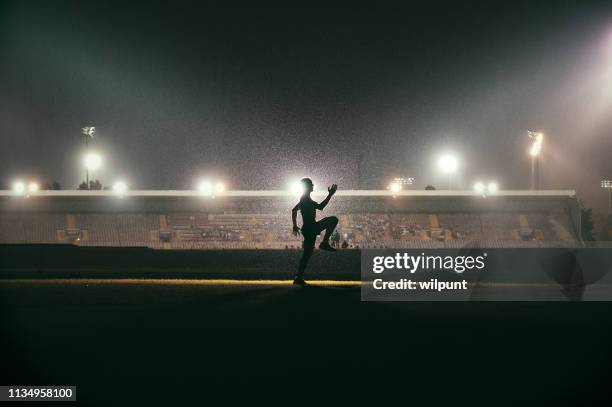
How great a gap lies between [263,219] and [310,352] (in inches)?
1512

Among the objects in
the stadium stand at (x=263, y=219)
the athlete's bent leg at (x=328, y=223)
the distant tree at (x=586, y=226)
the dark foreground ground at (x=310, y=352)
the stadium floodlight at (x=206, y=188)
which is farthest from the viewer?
the distant tree at (x=586, y=226)

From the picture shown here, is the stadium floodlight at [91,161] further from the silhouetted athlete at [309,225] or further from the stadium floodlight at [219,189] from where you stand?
the silhouetted athlete at [309,225]

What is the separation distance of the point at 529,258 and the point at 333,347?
15.1 m

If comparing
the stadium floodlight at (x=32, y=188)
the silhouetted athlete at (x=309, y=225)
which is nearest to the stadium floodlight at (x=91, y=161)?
the stadium floodlight at (x=32, y=188)

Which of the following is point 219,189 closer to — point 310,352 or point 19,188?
point 19,188

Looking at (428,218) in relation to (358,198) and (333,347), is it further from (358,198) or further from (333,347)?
(333,347)

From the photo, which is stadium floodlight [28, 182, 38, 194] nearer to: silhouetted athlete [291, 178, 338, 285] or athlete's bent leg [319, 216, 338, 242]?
silhouetted athlete [291, 178, 338, 285]

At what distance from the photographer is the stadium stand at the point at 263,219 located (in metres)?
42.1

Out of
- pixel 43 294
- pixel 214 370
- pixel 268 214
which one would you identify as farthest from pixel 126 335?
pixel 268 214

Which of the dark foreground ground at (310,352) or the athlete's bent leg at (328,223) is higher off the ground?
the athlete's bent leg at (328,223)

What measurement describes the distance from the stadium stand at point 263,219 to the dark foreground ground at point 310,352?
34.2 m

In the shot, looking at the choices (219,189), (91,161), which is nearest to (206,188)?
(219,189)

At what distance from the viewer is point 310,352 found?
479cm

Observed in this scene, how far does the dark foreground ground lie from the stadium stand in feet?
112
